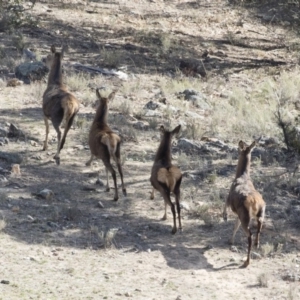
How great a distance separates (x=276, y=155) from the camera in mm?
16062

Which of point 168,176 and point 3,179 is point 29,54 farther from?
point 168,176

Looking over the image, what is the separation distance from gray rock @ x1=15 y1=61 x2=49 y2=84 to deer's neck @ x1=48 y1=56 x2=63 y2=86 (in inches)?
141

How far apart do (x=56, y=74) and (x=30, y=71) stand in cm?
423

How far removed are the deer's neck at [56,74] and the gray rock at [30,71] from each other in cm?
358

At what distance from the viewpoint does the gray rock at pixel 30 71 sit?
19.4 meters

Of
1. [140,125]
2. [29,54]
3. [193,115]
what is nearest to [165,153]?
[140,125]

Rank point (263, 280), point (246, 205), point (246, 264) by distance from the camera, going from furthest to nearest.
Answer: point (246, 205) < point (246, 264) < point (263, 280)

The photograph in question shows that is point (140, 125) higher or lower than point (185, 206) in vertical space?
higher

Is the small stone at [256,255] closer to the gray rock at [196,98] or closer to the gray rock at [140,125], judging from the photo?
the gray rock at [140,125]

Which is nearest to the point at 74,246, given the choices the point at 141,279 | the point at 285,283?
the point at 141,279

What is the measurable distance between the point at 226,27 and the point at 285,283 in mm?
19461

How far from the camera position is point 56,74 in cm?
1548

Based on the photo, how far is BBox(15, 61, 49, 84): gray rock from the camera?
19.4 meters

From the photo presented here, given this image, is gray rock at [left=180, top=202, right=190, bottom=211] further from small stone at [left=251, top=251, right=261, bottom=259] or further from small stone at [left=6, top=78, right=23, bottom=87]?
small stone at [left=6, top=78, right=23, bottom=87]
